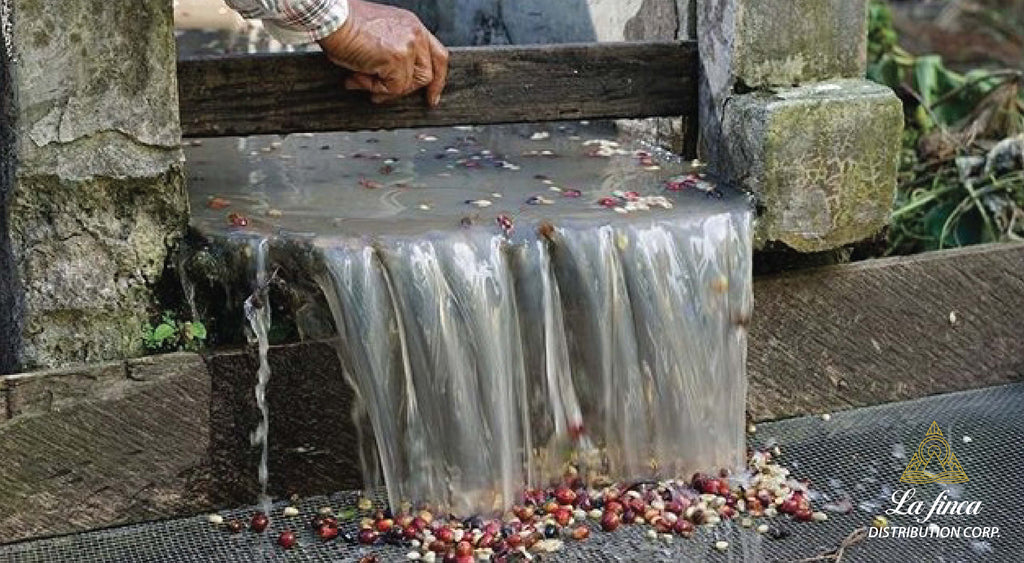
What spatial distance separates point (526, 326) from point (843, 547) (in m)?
0.87

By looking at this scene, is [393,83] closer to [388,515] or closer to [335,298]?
[335,298]

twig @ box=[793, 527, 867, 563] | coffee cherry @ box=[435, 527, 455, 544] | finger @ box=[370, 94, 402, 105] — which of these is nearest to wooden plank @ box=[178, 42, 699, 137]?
finger @ box=[370, 94, 402, 105]

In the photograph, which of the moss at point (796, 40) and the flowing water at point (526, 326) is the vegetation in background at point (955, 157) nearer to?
the moss at point (796, 40)

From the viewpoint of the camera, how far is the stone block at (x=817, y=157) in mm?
3902

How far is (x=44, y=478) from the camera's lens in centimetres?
344

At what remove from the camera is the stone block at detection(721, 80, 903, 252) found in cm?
390

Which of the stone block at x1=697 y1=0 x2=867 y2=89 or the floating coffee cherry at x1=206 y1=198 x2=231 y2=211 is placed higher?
the stone block at x1=697 y1=0 x2=867 y2=89

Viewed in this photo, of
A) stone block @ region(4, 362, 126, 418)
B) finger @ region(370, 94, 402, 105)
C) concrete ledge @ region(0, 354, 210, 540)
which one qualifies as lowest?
concrete ledge @ region(0, 354, 210, 540)

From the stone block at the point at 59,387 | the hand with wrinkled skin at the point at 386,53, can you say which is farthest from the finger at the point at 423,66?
the stone block at the point at 59,387

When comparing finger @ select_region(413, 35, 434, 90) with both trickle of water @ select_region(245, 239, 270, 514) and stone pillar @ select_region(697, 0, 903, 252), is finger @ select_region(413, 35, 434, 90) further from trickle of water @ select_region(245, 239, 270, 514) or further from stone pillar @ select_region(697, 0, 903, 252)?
stone pillar @ select_region(697, 0, 903, 252)

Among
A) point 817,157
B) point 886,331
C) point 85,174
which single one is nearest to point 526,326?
point 817,157

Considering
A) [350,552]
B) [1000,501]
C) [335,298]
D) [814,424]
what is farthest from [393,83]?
[1000,501]

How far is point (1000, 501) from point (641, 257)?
104 cm

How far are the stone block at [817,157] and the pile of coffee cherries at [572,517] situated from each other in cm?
67
